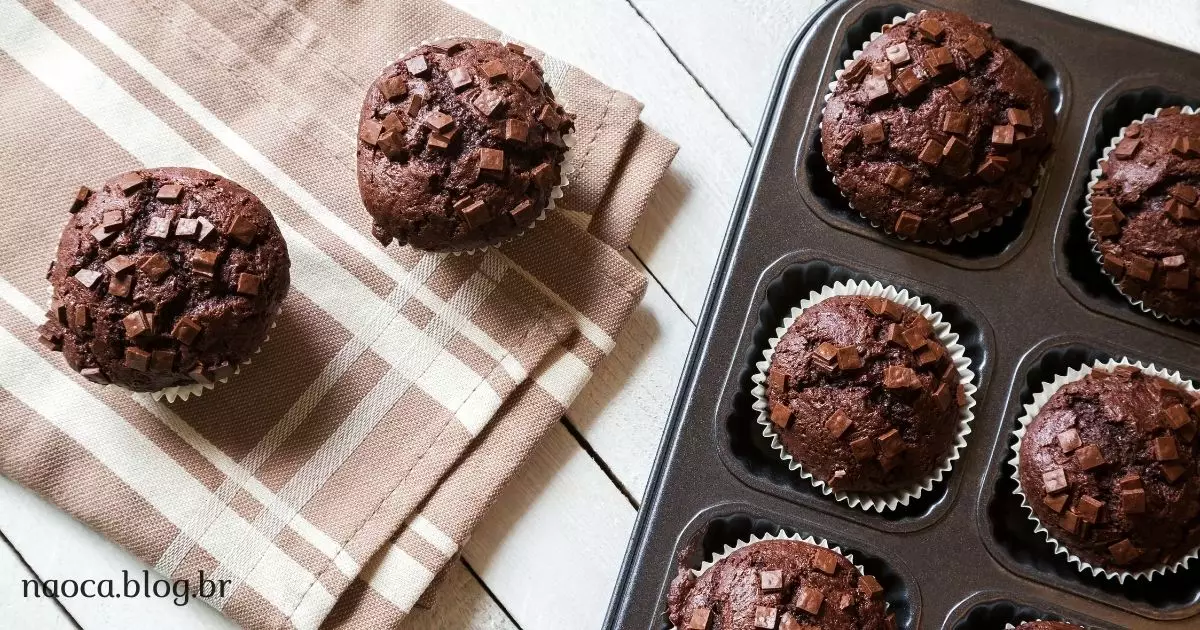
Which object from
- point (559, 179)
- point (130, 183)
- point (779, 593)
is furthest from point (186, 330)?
point (779, 593)

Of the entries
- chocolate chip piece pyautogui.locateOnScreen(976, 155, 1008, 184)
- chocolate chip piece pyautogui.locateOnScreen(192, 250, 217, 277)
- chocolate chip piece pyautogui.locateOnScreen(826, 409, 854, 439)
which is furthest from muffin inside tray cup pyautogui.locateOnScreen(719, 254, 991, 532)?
chocolate chip piece pyautogui.locateOnScreen(192, 250, 217, 277)

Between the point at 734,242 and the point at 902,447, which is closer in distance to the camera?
the point at 902,447

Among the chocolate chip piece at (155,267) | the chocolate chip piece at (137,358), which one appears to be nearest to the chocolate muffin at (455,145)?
the chocolate chip piece at (155,267)

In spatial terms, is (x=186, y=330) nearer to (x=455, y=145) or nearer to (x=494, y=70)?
(x=455, y=145)

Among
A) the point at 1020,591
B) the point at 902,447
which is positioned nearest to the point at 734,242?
the point at 902,447

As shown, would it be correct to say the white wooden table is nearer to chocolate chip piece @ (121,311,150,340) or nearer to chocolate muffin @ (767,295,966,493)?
chocolate muffin @ (767,295,966,493)

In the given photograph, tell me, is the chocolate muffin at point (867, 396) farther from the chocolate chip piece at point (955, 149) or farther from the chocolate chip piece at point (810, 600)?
the chocolate chip piece at point (955, 149)

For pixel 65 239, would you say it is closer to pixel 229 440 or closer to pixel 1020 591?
pixel 229 440
